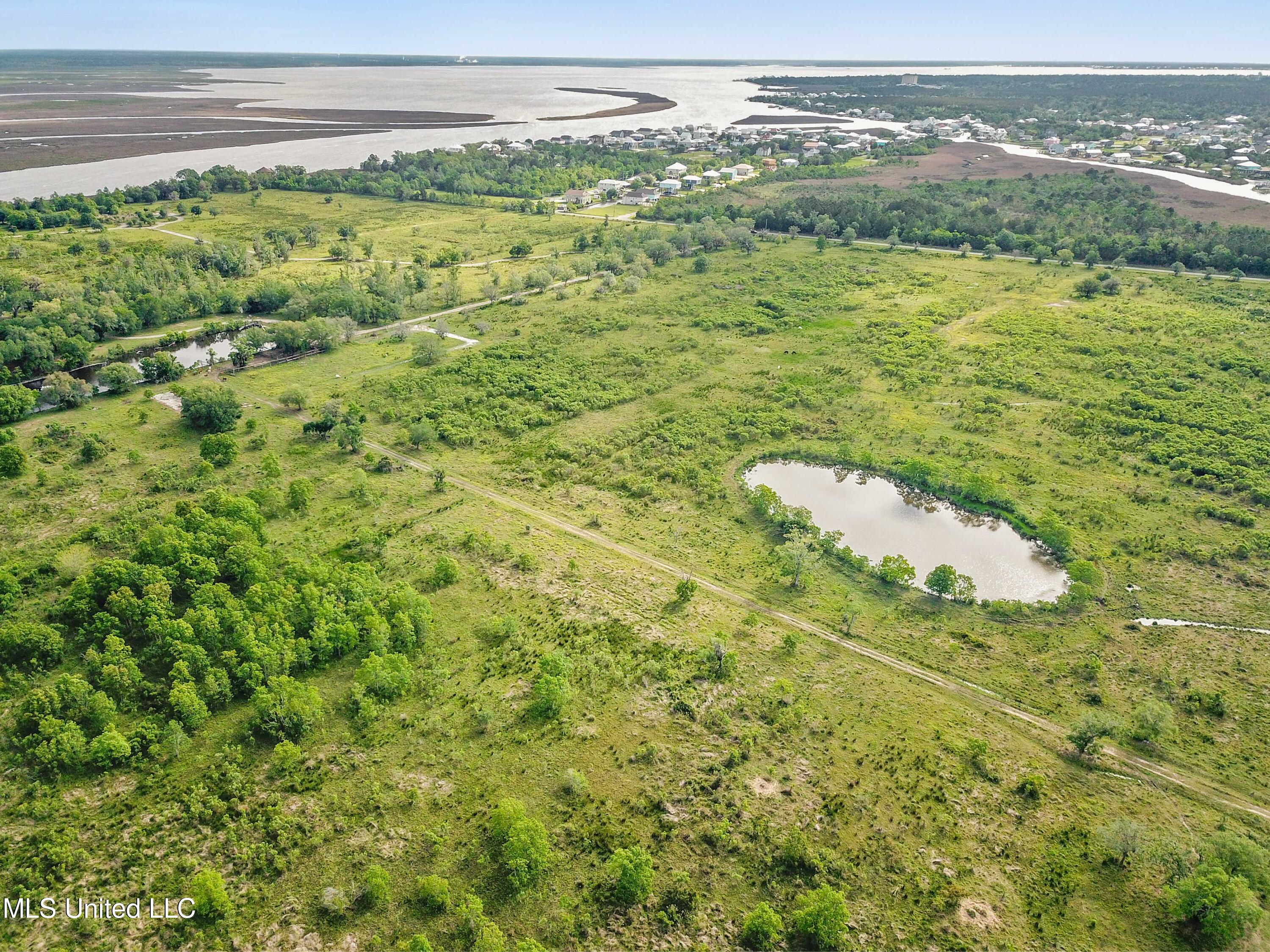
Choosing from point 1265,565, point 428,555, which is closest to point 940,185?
point 1265,565

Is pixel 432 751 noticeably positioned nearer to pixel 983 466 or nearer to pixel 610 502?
pixel 610 502

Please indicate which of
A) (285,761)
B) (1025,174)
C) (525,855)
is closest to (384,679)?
(285,761)

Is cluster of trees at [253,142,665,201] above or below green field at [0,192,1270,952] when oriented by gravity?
above

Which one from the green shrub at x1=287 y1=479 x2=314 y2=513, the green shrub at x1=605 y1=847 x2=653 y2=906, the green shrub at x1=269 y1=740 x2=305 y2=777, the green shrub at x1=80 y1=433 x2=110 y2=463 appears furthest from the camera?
the green shrub at x1=80 y1=433 x2=110 y2=463

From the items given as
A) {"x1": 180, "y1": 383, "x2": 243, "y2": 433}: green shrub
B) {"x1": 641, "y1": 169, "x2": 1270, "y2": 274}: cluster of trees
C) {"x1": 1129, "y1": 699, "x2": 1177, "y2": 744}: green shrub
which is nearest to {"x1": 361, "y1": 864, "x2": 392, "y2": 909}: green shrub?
{"x1": 1129, "y1": 699, "x2": 1177, "y2": 744}: green shrub

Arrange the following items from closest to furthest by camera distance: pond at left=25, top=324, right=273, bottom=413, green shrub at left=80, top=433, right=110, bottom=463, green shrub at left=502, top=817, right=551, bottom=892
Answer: green shrub at left=502, top=817, right=551, bottom=892 → green shrub at left=80, top=433, right=110, bottom=463 → pond at left=25, top=324, right=273, bottom=413

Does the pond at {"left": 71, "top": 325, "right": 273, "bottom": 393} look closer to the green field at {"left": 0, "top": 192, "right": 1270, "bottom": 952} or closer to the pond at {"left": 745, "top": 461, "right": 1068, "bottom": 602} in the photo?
the green field at {"left": 0, "top": 192, "right": 1270, "bottom": 952}

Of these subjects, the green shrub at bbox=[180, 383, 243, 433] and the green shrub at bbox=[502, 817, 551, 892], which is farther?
the green shrub at bbox=[180, 383, 243, 433]

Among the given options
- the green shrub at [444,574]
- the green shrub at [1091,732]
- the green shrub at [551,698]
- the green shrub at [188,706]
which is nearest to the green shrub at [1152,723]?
the green shrub at [1091,732]

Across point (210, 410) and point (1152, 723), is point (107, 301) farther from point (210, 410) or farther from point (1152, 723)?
point (1152, 723)
